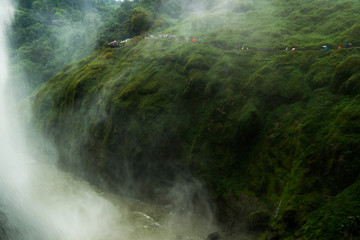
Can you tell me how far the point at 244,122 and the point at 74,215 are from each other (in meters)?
20.3

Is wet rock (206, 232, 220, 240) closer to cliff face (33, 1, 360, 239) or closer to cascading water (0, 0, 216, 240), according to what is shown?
cascading water (0, 0, 216, 240)

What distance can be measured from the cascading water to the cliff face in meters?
2.27

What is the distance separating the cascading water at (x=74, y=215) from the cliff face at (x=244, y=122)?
2.27m

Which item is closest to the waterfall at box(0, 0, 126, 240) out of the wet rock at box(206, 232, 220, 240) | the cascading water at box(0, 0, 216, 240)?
the cascading water at box(0, 0, 216, 240)

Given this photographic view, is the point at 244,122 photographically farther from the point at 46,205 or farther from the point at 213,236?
the point at 46,205

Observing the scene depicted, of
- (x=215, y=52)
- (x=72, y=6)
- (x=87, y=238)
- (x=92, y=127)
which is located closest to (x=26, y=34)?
(x=72, y=6)

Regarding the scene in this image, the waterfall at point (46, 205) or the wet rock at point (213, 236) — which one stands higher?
the waterfall at point (46, 205)

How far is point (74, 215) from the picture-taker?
90.8 ft

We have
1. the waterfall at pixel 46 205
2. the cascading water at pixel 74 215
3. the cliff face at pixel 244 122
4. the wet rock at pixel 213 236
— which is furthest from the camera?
the wet rock at pixel 213 236

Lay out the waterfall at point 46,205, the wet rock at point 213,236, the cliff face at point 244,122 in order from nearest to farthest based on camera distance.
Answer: the waterfall at point 46,205
the cliff face at point 244,122
the wet rock at point 213,236

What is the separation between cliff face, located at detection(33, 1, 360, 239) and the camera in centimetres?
1720

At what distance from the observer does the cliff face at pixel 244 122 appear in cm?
1720

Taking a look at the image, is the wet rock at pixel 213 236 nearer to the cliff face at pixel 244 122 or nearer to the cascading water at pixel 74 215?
the cascading water at pixel 74 215

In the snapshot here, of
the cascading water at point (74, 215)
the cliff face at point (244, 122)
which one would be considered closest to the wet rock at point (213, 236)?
the cascading water at point (74, 215)
